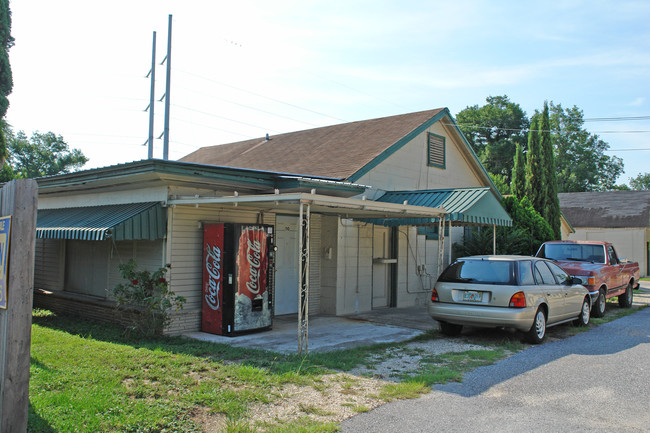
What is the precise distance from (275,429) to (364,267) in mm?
8163

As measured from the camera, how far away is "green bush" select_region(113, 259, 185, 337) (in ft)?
28.9

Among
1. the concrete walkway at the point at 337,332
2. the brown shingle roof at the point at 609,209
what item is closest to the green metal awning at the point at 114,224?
the concrete walkway at the point at 337,332

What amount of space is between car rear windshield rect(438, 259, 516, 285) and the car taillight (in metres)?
0.25

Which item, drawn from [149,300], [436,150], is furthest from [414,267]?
[149,300]

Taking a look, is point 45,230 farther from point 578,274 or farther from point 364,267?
point 578,274

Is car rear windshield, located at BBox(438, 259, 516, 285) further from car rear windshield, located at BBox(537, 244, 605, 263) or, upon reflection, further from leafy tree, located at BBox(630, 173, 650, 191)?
leafy tree, located at BBox(630, 173, 650, 191)

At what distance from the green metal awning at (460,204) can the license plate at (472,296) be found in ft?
6.88

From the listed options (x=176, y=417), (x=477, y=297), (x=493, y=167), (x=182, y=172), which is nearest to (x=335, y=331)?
(x=477, y=297)

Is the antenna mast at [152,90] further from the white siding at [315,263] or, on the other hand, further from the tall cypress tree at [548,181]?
the tall cypress tree at [548,181]

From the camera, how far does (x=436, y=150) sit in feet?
50.3

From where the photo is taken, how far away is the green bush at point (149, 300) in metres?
8.80

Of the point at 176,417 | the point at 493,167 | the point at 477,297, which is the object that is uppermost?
the point at 493,167

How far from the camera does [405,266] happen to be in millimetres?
14188

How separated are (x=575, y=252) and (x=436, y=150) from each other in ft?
15.3
